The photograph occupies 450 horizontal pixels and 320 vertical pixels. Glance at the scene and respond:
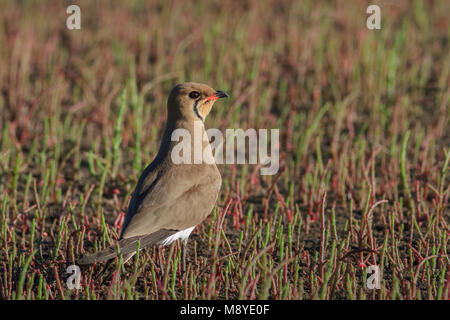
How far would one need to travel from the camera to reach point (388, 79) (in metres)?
7.06

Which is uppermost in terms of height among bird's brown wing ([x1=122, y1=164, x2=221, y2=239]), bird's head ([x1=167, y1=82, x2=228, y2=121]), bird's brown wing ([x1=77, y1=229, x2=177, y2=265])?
bird's head ([x1=167, y1=82, x2=228, y2=121])

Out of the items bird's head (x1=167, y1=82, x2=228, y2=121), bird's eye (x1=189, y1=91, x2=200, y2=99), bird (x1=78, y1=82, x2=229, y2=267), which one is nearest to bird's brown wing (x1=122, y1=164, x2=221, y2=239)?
bird (x1=78, y1=82, x2=229, y2=267)

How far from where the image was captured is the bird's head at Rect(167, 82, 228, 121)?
440 centimetres

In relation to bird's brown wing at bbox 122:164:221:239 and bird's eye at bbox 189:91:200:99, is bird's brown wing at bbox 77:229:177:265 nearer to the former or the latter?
bird's brown wing at bbox 122:164:221:239

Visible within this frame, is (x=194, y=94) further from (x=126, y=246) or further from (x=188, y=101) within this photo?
(x=126, y=246)

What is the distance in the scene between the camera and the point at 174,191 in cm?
416

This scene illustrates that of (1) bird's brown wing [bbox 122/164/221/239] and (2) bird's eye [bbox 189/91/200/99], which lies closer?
(1) bird's brown wing [bbox 122/164/221/239]

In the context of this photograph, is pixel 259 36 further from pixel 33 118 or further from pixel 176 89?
pixel 176 89

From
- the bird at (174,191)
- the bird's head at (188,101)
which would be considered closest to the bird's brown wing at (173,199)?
the bird at (174,191)

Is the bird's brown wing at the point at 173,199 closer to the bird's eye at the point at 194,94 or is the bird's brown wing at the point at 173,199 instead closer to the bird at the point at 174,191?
the bird at the point at 174,191

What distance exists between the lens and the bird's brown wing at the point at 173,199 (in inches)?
157

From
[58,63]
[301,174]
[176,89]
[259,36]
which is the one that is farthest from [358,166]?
[58,63]

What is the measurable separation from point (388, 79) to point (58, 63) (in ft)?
11.8

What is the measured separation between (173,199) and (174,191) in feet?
0.15
